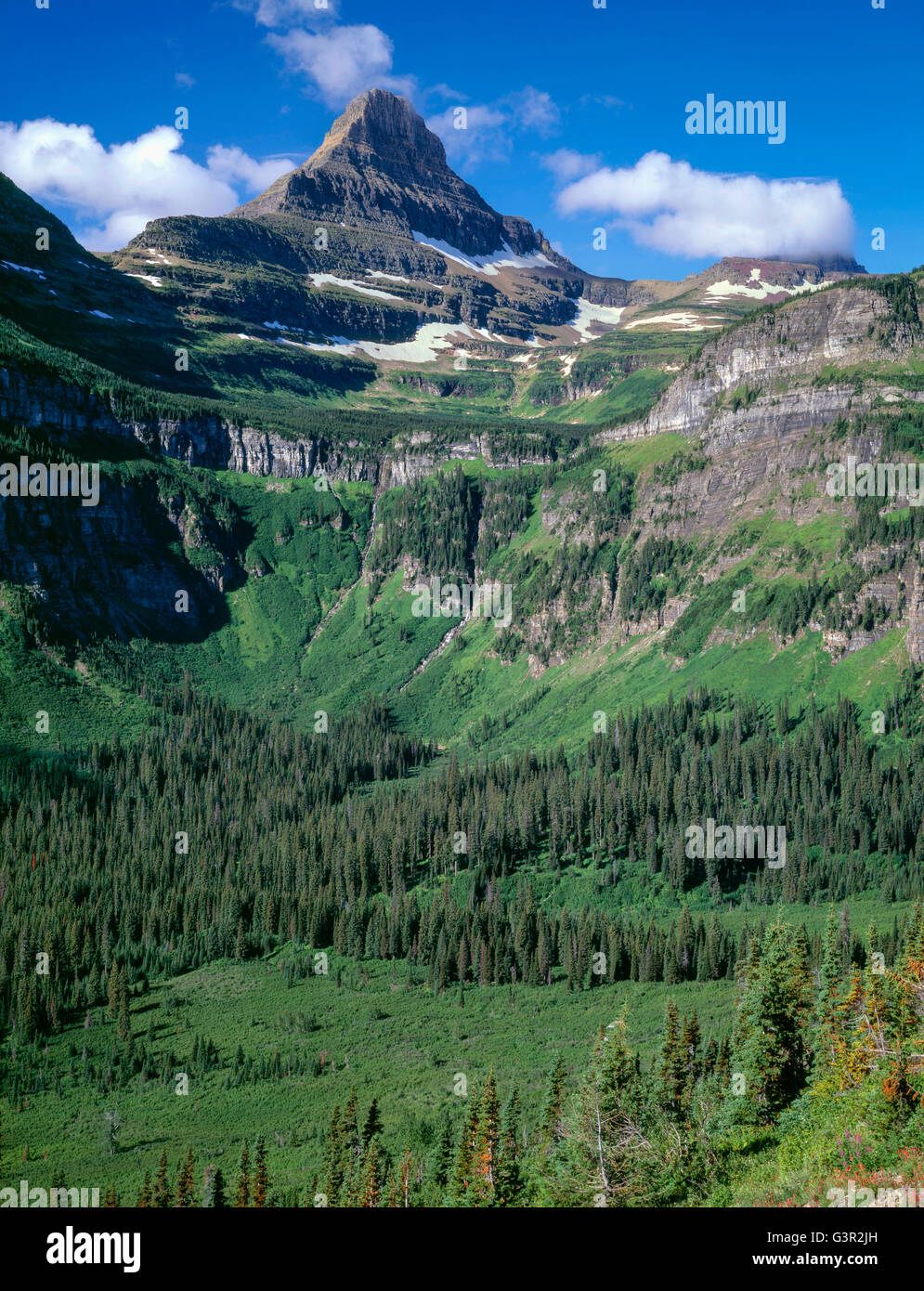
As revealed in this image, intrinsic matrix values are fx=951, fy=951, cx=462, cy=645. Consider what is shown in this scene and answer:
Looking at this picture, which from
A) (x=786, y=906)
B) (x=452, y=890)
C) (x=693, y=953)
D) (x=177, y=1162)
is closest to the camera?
(x=177, y=1162)

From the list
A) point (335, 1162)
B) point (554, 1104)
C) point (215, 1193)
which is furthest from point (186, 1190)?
point (554, 1104)

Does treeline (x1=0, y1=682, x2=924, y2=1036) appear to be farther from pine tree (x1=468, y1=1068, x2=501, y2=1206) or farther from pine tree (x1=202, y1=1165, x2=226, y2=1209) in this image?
pine tree (x1=468, y1=1068, x2=501, y2=1206)

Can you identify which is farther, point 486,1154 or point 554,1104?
point 554,1104

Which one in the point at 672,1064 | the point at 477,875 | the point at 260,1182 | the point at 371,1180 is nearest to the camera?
the point at 371,1180

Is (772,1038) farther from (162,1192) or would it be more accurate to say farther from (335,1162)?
(162,1192)

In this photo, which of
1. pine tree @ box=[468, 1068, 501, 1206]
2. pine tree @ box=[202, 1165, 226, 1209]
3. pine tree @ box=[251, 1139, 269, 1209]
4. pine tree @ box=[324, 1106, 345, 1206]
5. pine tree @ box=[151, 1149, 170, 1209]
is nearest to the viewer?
pine tree @ box=[468, 1068, 501, 1206]

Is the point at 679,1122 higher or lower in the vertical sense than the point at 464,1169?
higher

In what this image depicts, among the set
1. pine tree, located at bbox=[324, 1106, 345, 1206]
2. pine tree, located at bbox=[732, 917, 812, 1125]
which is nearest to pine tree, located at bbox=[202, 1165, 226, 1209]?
pine tree, located at bbox=[324, 1106, 345, 1206]

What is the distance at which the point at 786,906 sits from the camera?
163 metres
